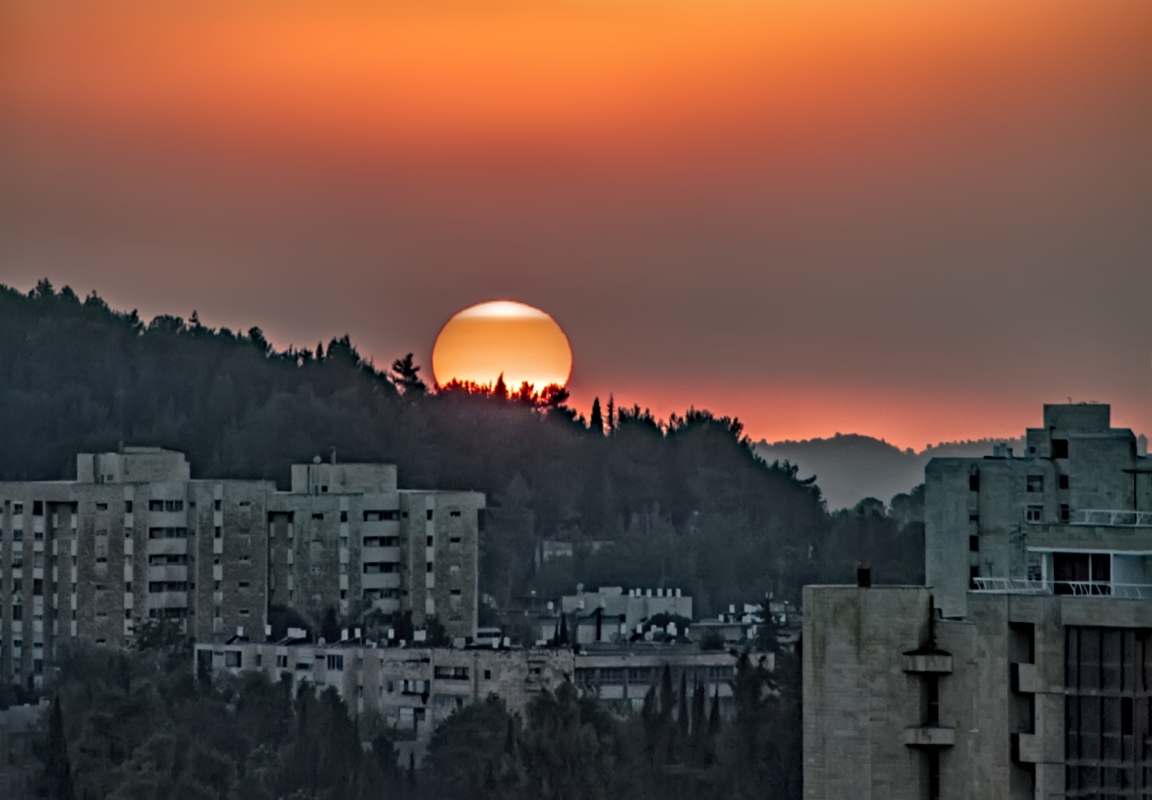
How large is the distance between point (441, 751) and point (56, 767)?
36.3ft

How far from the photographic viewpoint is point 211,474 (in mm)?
129625

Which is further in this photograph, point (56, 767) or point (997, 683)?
point (56, 767)

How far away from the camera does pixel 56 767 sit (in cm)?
7644

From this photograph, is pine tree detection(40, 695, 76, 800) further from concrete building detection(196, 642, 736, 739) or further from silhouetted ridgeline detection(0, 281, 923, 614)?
silhouetted ridgeline detection(0, 281, 923, 614)

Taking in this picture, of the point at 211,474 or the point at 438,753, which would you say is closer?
the point at 438,753

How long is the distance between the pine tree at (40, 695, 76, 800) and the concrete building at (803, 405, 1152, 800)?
166 ft

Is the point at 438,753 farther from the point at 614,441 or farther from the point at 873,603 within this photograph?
the point at 614,441

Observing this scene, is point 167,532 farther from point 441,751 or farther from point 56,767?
point 56,767

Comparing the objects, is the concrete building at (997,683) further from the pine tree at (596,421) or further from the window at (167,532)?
the pine tree at (596,421)

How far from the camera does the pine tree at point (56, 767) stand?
76.1m

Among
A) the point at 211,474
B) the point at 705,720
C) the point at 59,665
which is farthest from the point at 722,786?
the point at 211,474

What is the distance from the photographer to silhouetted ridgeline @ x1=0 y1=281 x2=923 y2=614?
123m

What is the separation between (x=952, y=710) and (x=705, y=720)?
55339 mm

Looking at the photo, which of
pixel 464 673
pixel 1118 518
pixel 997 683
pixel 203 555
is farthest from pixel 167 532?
pixel 997 683
